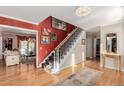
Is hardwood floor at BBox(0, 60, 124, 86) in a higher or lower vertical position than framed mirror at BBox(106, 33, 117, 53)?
lower

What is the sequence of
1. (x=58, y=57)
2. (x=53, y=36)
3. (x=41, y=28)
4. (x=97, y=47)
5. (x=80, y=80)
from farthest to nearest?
(x=97, y=47) → (x=53, y=36) → (x=41, y=28) → (x=58, y=57) → (x=80, y=80)

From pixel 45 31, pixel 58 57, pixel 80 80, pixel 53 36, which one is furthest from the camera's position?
pixel 53 36

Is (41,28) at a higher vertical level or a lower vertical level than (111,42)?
higher

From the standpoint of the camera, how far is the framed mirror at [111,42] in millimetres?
5114

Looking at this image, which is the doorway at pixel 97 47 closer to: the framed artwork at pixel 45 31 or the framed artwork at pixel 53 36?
the framed artwork at pixel 53 36

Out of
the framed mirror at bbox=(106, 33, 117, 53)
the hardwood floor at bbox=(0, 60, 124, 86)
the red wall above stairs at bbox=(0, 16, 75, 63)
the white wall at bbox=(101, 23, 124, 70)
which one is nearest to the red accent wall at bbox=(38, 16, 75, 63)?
the red wall above stairs at bbox=(0, 16, 75, 63)

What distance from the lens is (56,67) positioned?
4418 mm

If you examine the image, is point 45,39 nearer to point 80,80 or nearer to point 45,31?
point 45,31

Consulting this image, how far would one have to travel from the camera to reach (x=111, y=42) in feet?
17.3

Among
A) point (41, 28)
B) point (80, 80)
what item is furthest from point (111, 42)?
point (41, 28)

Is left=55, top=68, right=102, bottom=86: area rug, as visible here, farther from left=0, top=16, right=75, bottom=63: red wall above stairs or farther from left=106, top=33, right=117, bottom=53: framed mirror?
left=0, top=16, right=75, bottom=63: red wall above stairs

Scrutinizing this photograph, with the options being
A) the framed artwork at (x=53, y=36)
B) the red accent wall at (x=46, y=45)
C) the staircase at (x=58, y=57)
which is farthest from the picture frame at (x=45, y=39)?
Result: the staircase at (x=58, y=57)

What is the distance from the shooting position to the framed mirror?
5114 mm
